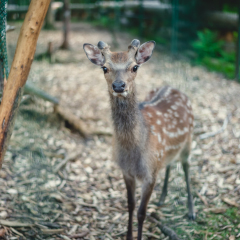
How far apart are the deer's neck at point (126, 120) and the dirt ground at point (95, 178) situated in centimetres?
114

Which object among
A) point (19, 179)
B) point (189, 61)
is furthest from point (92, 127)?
point (189, 61)

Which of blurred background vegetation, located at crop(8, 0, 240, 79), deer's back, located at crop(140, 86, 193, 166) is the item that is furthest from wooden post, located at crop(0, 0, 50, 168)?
blurred background vegetation, located at crop(8, 0, 240, 79)

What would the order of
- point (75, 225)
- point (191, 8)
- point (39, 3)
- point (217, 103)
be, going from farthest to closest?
point (191, 8), point (217, 103), point (75, 225), point (39, 3)

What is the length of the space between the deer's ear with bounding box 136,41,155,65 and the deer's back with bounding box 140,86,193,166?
0.64 m

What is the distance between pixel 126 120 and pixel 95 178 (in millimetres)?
1735

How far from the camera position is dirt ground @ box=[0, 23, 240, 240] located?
3.61 m

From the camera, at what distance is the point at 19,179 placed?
4.21 meters

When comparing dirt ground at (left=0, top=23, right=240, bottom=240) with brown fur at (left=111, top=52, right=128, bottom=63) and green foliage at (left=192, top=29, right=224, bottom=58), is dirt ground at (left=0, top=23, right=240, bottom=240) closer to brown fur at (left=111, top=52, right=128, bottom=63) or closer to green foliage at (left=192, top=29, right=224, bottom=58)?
brown fur at (left=111, top=52, right=128, bottom=63)

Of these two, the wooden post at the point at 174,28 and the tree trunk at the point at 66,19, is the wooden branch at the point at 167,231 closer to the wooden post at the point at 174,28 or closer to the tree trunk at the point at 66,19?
the wooden post at the point at 174,28

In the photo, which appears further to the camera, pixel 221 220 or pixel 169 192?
pixel 169 192

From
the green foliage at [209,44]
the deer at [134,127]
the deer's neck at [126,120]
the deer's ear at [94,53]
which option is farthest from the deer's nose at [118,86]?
the green foliage at [209,44]

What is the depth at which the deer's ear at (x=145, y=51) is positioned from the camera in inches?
130

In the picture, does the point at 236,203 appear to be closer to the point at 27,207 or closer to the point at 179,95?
the point at 179,95

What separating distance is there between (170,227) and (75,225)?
1.08m
